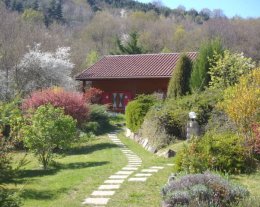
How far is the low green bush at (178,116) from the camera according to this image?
17250mm

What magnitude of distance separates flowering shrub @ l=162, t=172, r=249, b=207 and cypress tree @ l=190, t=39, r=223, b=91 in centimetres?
1518

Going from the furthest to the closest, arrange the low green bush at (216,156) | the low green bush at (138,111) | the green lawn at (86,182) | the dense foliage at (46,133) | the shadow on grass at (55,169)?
1. the low green bush at (138,111)
2. the dense foliage at (46,133)
3. the shadow on grass at (55,169)
4. the low green bush at (216,156)
5. the green lawn at (86,182)

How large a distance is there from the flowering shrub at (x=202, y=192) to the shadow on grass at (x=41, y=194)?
3401mm

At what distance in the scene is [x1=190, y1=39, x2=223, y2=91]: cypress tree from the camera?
23.1 m

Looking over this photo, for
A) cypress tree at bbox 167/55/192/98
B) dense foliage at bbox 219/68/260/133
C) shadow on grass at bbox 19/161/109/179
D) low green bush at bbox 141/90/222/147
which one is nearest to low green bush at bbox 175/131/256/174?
dense foliage at bbox 219/68/260/133

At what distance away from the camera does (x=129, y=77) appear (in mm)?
35250

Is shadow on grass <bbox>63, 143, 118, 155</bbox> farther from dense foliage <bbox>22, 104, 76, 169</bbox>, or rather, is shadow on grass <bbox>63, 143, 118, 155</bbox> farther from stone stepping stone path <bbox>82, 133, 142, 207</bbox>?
stone stepping stone path <bbox>82, 133, 142, 207</bbox>

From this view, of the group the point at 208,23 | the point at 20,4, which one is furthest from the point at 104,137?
the point at 20,4

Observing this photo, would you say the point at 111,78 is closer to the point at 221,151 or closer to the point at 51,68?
the point at 51,68

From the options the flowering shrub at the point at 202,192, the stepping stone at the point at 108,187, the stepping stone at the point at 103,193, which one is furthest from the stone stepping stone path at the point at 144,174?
the flowering shrub at the point at 202,192

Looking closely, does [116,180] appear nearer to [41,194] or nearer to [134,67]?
[41,194]

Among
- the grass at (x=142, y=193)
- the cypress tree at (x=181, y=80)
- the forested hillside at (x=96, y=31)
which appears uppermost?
the forested hillside at (x=96, y=31)

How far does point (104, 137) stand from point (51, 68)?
42.6 ft

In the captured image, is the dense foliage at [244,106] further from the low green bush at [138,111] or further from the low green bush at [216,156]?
the low green bush at [138,111]
